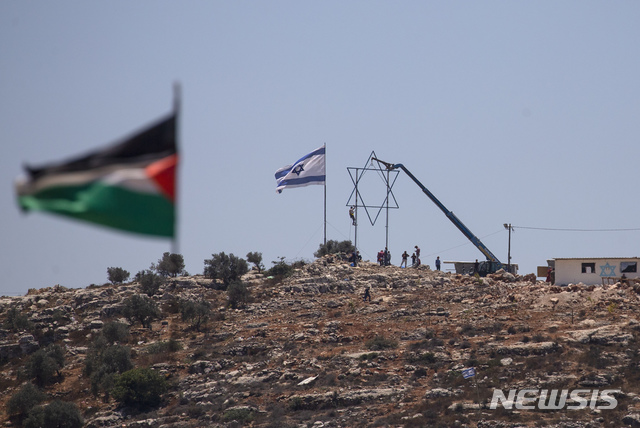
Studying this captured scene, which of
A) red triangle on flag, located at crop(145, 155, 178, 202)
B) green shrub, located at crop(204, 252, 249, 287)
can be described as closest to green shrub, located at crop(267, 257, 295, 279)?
green shrub, located at crop(204, 252, 249, 287)

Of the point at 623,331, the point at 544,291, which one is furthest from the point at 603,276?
the point at 623,331

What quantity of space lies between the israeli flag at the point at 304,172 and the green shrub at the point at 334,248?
10.1 meters

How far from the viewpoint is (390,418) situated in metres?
36.8

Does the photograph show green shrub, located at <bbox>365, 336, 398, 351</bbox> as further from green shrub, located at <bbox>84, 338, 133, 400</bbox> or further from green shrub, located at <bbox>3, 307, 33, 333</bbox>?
green shrub, located at <bbox>3, 307, 33, 333</bbox>

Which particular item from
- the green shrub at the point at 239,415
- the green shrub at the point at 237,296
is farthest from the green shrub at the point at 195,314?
the green shrub at the point at 239,415

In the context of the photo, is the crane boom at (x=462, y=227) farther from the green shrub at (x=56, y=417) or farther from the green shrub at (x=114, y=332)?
the green shrub at (x=56, y=417)

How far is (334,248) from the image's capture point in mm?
75188

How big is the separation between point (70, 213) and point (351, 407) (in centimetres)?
3057

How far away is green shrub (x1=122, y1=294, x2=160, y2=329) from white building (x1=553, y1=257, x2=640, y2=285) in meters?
27.9

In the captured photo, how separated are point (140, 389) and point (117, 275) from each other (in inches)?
1231

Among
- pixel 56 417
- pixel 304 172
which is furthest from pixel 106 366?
pixel 304 172

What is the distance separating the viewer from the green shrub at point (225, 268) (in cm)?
6606

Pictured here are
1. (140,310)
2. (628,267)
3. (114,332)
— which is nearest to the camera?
(114,332)

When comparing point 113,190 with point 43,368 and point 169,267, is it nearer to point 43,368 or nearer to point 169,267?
point 43,368
